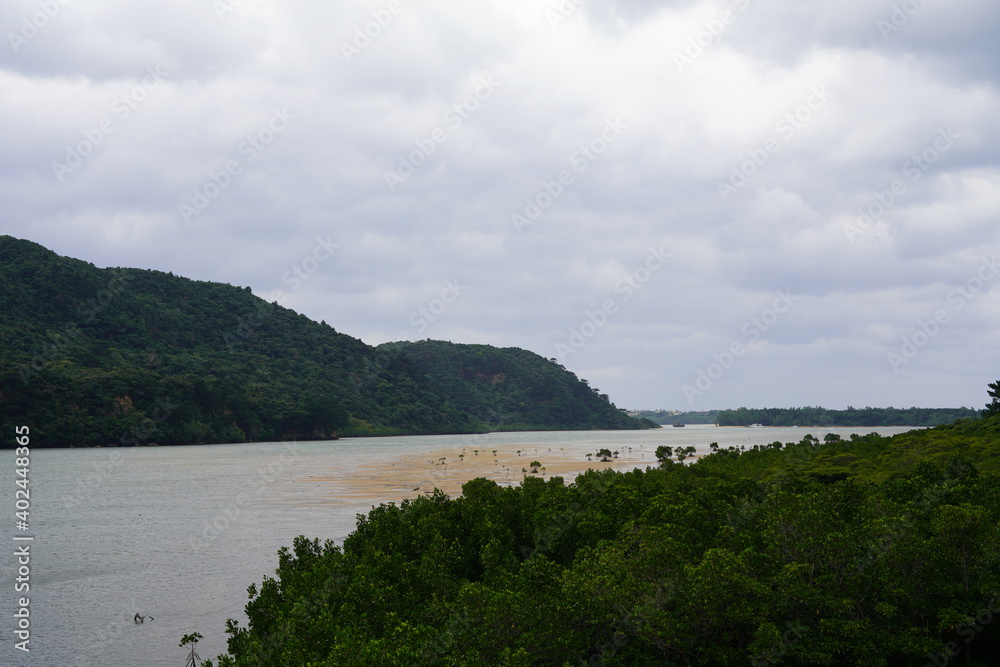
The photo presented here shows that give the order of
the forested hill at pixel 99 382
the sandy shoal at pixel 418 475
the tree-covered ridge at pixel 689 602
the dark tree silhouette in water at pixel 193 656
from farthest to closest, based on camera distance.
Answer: the forested hill at pixel 99 382 < the sandy shoal at pixel 418 475 < the dark tree silhouette in water at pixel 193 656 < the tree-covered ridge at pixel 689 602

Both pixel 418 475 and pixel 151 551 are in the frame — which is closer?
pixel 151 551

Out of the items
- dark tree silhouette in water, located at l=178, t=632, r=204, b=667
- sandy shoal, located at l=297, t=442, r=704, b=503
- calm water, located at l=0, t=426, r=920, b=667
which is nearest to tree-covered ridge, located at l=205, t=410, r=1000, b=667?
Result: dark tree silhouette in water, located at l=178, t=632, r=204, b=667

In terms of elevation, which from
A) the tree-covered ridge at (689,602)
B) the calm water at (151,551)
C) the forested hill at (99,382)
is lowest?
the calm water at (151,551)

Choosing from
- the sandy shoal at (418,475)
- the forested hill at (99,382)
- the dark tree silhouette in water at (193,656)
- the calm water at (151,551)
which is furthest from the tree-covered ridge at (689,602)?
the forested hill at (99,382)

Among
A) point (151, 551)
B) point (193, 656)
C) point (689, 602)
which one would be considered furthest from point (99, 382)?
point (689, 602)

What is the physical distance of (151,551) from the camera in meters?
39.8

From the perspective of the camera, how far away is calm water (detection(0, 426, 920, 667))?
2509cm

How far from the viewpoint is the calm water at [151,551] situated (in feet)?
82.3

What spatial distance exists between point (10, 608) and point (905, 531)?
2991 centimetres

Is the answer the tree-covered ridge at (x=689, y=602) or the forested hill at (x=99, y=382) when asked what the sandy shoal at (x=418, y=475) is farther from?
the forested hill at (x=99, y=382)

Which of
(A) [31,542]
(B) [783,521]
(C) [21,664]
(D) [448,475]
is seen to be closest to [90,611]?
(C) [21,664]

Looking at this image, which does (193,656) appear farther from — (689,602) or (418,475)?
(418,475)

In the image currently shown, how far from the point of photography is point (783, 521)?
696 inches

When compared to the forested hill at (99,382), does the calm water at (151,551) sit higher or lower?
lower
